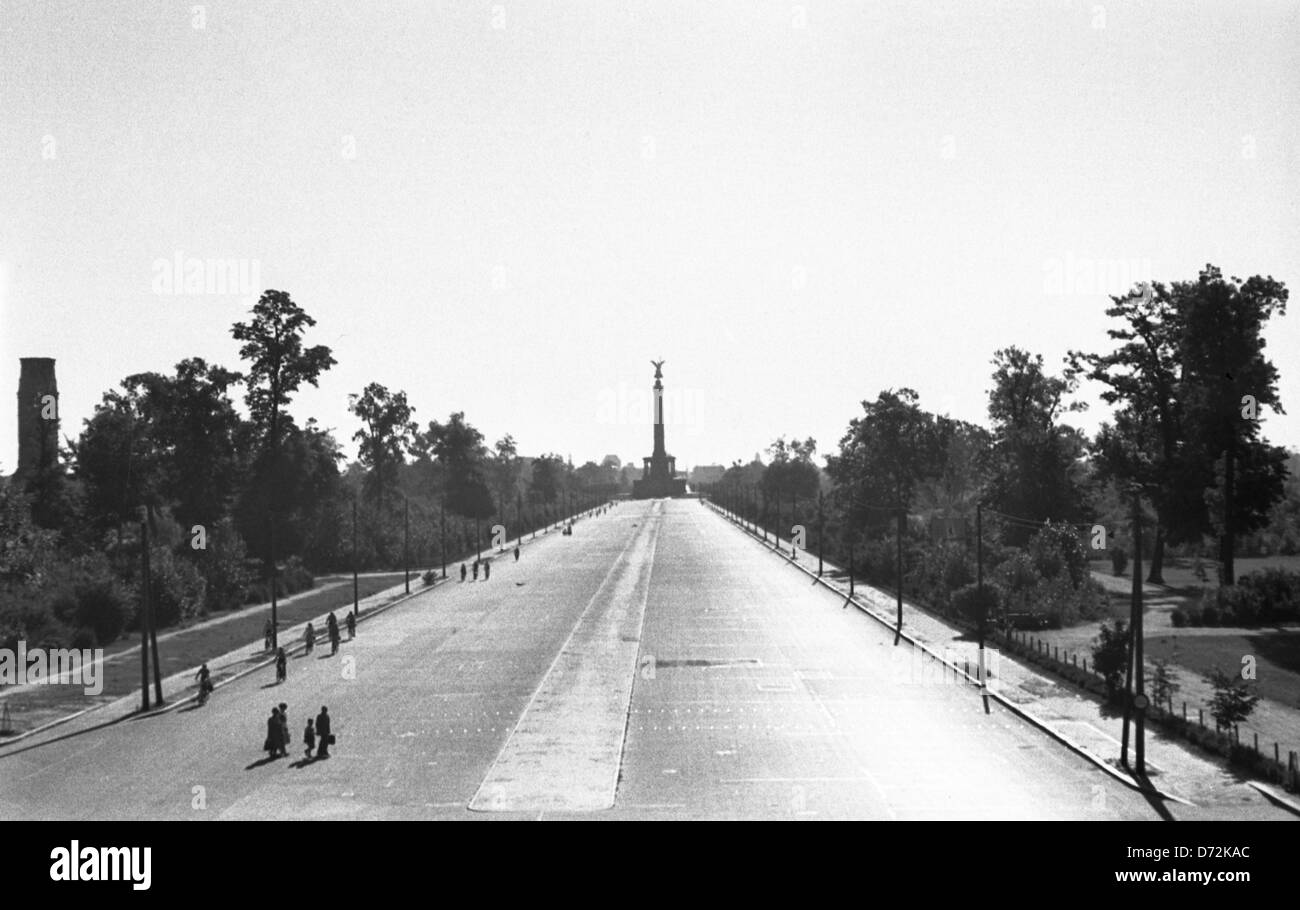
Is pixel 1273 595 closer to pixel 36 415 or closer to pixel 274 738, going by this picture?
pixel 274 738

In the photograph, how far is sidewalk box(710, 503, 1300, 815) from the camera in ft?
85.2

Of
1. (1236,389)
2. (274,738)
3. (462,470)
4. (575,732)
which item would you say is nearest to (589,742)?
(575,732)

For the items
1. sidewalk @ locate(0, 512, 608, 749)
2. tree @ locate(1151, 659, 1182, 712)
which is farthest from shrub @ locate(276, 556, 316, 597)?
tree @ locate(1151, 659, 1182, 712)

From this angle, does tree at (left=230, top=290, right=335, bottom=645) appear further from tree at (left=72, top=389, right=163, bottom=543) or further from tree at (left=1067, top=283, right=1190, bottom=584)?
tree at (left=1067, top=283, right=1190, bottom=584)

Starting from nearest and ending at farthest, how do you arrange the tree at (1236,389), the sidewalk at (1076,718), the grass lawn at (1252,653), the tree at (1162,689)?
the sidewalk at (1076,718) < the tree at (1162,689) < the grass lawn at (1252,653) < the tree at (1236,389)

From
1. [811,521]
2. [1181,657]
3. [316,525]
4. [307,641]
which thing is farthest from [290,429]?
[811,521]

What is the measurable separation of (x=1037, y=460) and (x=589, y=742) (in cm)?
5529

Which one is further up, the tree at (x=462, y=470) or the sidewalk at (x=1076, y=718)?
the tree at (x=462, y=470)

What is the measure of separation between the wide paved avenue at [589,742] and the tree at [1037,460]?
2755cm

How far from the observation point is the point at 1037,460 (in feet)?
259

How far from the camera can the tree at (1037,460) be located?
257 ft

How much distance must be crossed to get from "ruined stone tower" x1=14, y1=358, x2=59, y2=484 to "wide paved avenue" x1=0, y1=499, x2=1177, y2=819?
150 ft

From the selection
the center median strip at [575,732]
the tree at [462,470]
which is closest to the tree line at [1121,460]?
the center median strip at [575,732]

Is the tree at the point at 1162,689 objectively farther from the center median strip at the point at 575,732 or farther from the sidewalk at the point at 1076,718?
the center median strip at the point at 575,732
